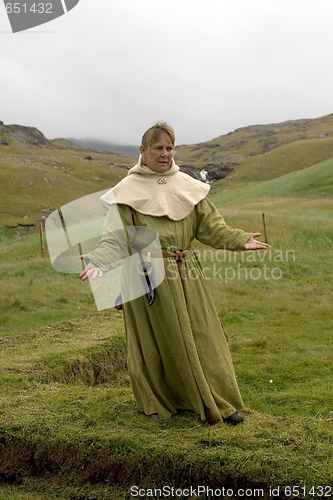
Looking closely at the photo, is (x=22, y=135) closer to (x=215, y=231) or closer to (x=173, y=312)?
(x=215, y=231)

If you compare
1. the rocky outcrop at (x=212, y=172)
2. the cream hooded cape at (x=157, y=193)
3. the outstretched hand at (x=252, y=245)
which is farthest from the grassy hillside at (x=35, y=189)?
the outstretched hand at (x=252, y=245)

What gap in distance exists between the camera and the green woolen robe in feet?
13.1

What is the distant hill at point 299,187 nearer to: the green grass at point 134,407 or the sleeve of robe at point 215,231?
the green grass at point 134,407

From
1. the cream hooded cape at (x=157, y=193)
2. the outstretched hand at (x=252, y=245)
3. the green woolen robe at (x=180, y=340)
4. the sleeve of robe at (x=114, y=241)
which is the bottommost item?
the green woolen robe at (x=180, y=340)

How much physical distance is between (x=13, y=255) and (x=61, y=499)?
59.1 ft

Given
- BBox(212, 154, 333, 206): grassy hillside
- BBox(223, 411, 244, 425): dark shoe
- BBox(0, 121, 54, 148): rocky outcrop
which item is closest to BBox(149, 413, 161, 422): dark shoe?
BBox(223, 411, 244, 425): dark shoe

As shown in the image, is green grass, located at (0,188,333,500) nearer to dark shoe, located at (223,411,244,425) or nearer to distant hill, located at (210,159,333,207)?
dark shoe, located at (223,411,244,425)

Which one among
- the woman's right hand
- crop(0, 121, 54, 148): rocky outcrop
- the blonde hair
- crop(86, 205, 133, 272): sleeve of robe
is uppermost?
crop(0, 121, 54, 148): rocky outcrop

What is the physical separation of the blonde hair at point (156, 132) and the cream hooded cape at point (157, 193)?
0.23 metres

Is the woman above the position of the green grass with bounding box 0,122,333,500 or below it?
above

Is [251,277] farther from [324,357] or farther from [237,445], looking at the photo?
[237,445]

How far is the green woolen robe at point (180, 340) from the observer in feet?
13.1

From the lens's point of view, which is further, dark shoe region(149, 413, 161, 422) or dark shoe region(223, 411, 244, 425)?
dark shoe region(149, 413, 161, 422)

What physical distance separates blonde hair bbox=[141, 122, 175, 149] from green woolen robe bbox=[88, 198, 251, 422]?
24.1 inches
